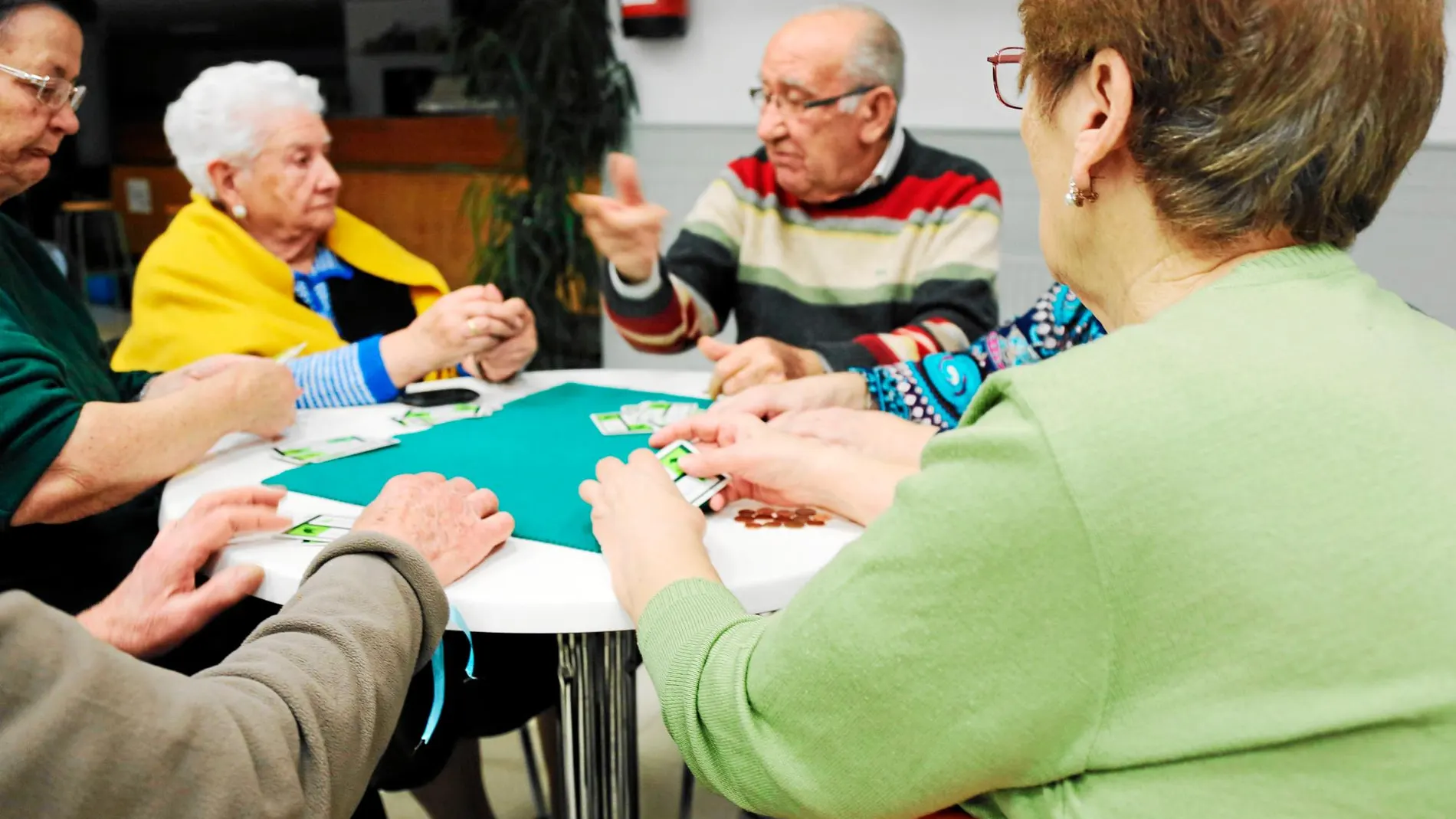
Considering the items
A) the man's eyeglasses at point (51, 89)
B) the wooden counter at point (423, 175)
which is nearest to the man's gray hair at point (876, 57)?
the man's eyeglasses at point (51, 89)

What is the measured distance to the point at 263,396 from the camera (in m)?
1.63

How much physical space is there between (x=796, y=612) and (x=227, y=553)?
75 cm

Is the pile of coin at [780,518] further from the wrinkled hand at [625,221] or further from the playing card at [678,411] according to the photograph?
the wrinkled hand at [625,221]

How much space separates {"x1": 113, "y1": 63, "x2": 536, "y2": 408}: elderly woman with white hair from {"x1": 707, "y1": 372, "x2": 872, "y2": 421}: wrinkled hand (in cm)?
57

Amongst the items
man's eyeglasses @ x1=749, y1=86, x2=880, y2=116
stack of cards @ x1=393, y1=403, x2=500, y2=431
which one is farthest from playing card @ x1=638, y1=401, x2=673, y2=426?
man's eyeglasses @ x1=749, y1=86, x2=880, y2=116

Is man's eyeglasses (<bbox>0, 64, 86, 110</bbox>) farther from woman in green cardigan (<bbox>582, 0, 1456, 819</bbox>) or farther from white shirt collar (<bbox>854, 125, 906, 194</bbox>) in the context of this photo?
white shirt collar (<bbox>854, 125, 906, 194</bbox>)

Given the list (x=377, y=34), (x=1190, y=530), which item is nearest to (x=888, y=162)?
(x=1190, y=530)

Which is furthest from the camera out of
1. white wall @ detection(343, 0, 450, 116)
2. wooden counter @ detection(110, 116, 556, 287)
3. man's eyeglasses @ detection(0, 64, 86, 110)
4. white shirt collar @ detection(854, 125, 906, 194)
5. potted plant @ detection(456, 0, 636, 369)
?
wooden counter @ detection(110, 116, 556, 287)

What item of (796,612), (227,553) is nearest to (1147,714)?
(796,612)

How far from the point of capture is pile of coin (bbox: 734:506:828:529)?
1.34 m

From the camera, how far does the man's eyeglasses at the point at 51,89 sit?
149cm

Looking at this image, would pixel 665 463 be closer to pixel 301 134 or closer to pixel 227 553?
pixel 227 553

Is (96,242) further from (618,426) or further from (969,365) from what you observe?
(969,365)

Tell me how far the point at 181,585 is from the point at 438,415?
2.27 feet
